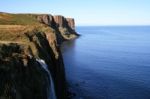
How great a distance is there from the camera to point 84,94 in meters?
55.2

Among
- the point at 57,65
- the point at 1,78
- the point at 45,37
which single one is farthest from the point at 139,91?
the point at 1,78

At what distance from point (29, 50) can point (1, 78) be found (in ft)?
48.1

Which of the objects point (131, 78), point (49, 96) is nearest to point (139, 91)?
point (131, 78)

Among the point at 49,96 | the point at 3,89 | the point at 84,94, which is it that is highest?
the point at 3,89

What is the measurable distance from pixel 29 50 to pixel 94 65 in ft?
171

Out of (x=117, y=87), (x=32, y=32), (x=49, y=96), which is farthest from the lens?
(x=117, y=87)

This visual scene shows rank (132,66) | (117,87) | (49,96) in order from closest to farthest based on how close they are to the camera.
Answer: (49,96) → (117,87) → (132,66)

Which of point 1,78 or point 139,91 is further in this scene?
point 139,91

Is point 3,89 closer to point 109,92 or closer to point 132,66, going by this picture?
point 109,92

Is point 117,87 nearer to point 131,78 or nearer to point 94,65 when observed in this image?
point 131,78

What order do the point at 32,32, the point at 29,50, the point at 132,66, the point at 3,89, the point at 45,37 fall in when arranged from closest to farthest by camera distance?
the point at 3,89 → the point at 29,50 → the point at 32,32 → the point at 45,37 → the point at 132,66

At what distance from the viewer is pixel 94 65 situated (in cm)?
8475

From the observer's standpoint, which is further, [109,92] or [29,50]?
[109,92]

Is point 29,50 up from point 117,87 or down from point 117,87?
up
